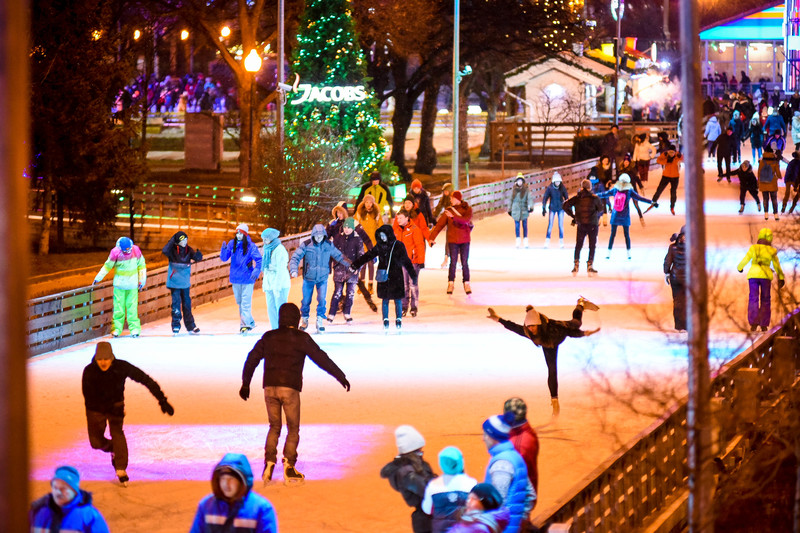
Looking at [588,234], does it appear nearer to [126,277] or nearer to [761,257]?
[761,257]

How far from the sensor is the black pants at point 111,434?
35.6 feet

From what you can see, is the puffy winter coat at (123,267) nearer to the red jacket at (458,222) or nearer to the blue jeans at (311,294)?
the blue jeans at (311,294)

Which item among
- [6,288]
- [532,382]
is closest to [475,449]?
[532,382]

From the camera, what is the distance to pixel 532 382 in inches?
599

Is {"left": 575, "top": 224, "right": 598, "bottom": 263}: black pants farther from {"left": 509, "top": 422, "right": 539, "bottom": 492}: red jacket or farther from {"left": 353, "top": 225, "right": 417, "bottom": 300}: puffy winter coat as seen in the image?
{"left": 509, "top": 422, "right": 539, "bottom": 492}: red jacket

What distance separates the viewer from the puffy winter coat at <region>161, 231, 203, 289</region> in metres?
18.1

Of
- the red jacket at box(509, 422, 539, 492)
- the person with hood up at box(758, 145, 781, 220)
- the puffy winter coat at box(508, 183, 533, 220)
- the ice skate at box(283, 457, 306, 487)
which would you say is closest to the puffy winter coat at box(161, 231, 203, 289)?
the ice skate at box(283, 457, 306, 487)

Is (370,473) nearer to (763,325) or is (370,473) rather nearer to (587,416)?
(587,416)

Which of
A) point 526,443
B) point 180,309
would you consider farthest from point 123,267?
point 526,443

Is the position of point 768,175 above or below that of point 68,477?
above

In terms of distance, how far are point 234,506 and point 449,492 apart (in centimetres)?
128

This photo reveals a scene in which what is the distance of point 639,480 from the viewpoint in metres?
9.42

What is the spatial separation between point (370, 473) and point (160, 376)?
16.5 feet

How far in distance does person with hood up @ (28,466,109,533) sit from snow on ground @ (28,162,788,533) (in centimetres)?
296
